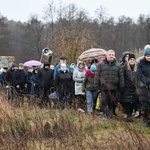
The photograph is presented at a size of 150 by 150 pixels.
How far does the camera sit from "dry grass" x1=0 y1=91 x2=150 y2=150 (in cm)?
478

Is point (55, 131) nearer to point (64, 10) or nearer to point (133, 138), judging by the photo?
point (133, 138)

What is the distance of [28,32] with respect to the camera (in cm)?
5619

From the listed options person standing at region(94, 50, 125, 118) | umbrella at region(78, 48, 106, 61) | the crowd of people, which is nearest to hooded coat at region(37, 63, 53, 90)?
the crowd of people

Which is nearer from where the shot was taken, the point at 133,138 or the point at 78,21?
the point at 133,138

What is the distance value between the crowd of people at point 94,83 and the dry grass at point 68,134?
35 cm

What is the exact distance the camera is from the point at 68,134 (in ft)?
18.4

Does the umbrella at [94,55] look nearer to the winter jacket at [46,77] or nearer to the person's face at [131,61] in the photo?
the winter jacket at [46,77]

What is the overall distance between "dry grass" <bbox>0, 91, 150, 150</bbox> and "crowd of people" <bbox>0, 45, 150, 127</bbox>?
0.35 meters

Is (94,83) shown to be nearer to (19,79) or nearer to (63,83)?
(63,83)

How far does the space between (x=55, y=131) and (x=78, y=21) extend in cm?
5050

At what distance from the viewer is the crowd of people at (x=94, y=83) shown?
718 cm

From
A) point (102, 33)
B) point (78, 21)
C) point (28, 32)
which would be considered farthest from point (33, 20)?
point (102, 33)

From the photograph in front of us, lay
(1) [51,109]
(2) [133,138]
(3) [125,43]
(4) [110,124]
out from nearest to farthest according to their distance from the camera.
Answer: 1. (2) [133,138]
2. (4) [110,124]
3. (1) [51,109]
4. (3) [125,43]

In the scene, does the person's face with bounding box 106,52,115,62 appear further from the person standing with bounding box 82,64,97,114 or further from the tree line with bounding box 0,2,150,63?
the tree line with bounding box 0,2,150,63
